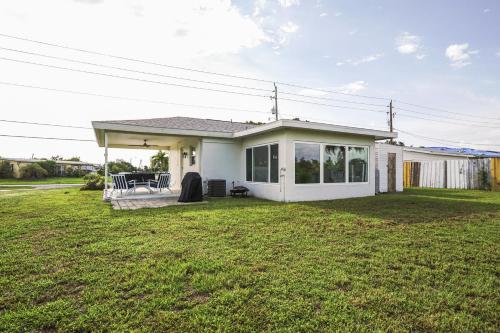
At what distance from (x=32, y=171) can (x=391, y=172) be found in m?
34.0

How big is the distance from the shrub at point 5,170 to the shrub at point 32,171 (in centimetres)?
215

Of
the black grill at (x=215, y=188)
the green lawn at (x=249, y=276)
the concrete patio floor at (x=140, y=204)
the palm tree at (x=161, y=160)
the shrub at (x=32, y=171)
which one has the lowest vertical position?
the green lawn at (x=249, y=276)

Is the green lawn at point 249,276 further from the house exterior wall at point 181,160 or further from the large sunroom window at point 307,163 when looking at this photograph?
the house exterior wall at point 181,160

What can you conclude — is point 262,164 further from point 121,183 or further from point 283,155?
point 121,183

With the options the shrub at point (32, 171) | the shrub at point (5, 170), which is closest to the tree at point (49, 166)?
the shrub at point (32, 171)

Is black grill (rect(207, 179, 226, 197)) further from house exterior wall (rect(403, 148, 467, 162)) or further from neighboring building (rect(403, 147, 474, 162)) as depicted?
house exterior wall (rect(403, 148, 467, 162))

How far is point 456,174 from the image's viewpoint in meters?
15.5

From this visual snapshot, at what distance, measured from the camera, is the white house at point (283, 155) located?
29.9 feet

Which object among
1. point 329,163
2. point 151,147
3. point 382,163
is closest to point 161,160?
point 151,147

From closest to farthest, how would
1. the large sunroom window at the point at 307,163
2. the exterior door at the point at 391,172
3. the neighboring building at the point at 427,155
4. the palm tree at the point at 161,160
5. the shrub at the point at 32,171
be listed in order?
the large sunroom window at the point at 307,163 → the exterior door at the point at 391,172 → the neighboring building at the point at 427,155 → the palm tree at the point at 161,160 → the shrub at the point at 32,171

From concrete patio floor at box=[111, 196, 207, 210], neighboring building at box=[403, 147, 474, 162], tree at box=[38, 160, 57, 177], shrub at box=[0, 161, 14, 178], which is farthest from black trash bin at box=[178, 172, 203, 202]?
tree at box=[38, 160, 57, 177]

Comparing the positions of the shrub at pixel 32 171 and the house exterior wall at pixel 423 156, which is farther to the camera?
the shrub at pixel 32 171

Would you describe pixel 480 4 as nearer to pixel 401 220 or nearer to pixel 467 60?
pixel 467 60

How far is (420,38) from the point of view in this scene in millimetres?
12445
